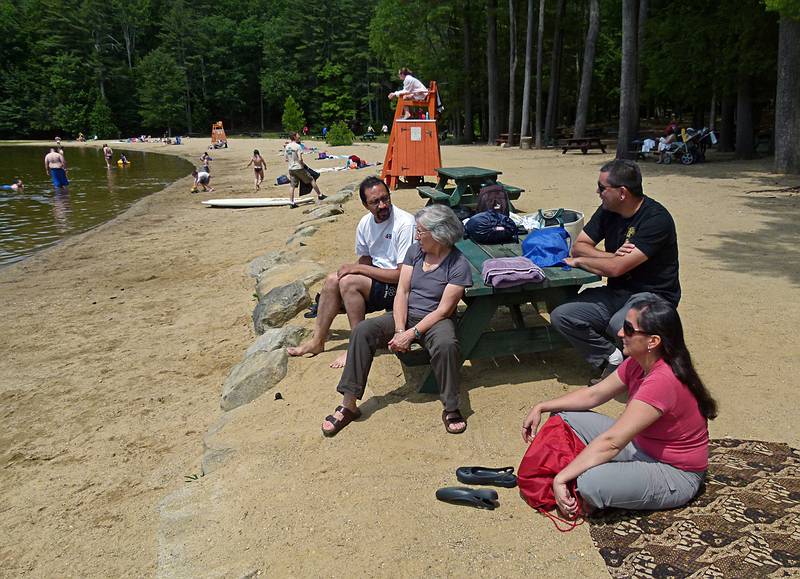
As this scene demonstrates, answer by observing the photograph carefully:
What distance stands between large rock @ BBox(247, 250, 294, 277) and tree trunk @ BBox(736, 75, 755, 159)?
1408cm

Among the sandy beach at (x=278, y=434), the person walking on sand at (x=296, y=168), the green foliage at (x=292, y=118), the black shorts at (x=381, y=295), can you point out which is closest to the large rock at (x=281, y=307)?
the sandy beach at (x=278, y=434)

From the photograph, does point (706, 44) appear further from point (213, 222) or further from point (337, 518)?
point (337, 518)

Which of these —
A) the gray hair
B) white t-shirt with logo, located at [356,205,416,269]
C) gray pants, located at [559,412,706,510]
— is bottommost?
gray pants, located at [559,412,706,510]

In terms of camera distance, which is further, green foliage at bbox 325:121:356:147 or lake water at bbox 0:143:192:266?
green foliage at bbox 325:121:356:147

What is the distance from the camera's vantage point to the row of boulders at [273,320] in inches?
187

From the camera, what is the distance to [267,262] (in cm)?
888

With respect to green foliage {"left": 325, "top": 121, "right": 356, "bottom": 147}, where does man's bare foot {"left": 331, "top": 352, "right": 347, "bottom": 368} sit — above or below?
below

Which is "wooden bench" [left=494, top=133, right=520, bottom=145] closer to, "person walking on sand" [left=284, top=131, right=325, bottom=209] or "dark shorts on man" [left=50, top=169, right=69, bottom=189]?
"person walking on sand" [left=284, top=131, right=325, bottom=209]

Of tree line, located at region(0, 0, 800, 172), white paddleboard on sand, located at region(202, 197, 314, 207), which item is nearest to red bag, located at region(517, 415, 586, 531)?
white paddleboard on sand, located at region(202, 197, 314, 207)

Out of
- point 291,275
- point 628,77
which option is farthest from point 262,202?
point 628,77

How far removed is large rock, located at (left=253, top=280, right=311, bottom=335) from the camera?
6.06 m

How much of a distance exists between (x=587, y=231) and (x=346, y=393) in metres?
1.90

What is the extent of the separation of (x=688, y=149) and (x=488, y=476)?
16.8 meters

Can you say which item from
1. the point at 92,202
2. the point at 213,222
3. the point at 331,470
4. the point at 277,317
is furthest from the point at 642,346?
the point at 92,202
